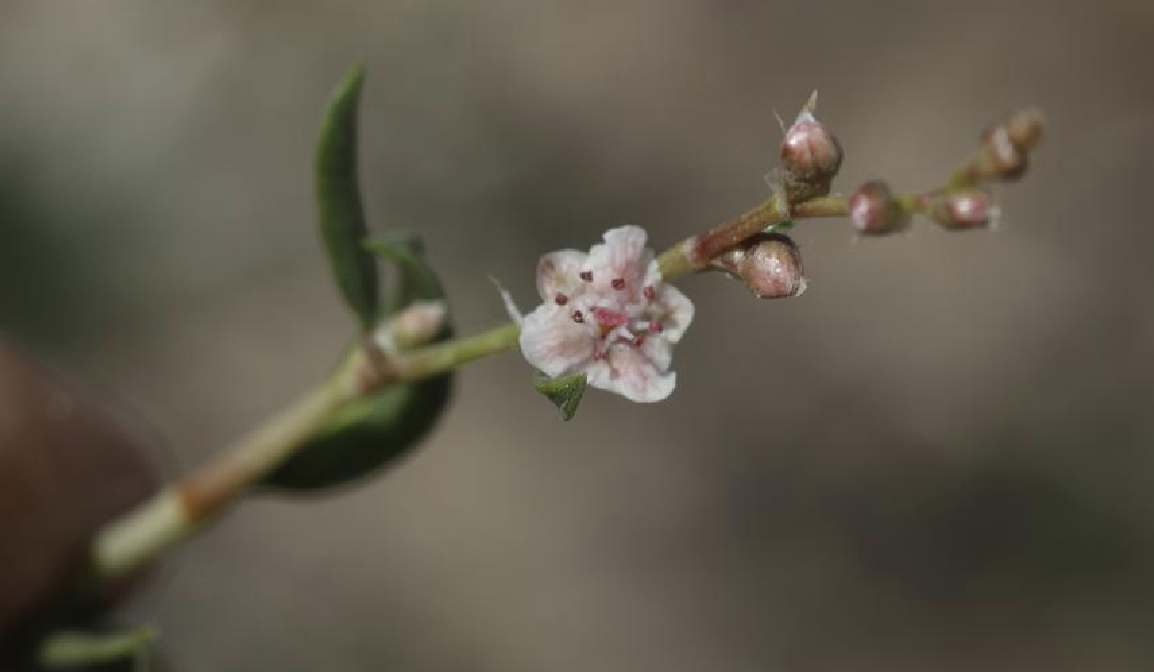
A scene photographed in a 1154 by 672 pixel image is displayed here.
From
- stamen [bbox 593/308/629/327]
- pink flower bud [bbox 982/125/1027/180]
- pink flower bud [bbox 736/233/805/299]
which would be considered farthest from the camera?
stamen [bbox 593/308/629/327]

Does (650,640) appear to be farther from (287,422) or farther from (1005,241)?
(287,422)

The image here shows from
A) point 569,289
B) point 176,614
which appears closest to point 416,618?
point 176,614

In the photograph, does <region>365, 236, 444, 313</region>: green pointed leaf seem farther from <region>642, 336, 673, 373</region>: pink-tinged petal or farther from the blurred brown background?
the blurred brown background

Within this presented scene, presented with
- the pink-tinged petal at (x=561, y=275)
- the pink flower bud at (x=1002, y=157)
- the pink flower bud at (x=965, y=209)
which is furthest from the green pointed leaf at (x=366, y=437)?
the pink flower bud at (x=1002, y=157)

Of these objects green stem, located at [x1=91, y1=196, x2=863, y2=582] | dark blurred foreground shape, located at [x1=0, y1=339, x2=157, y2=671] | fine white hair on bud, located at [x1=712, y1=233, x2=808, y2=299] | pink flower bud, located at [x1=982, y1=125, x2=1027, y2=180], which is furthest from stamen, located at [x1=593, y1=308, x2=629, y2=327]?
dark blurred foreground shape, located at [x1=0, y1=339, x2=157, y2=671]

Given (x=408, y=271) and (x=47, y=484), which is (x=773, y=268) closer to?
(x=408, y=271)

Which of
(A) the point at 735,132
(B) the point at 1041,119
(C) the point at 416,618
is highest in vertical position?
(A) the point at 735,132

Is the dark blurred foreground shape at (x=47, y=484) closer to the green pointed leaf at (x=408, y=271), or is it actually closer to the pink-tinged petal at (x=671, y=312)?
the green pointed leaf at (x=408, y=271)
